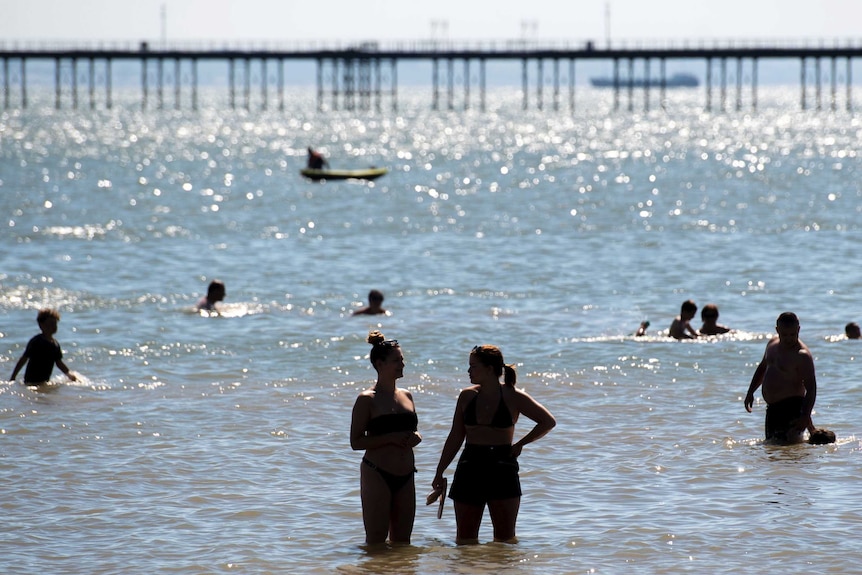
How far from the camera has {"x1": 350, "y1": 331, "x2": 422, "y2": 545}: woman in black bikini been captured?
28.4 ft

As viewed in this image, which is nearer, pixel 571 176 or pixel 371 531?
pixel 371 531

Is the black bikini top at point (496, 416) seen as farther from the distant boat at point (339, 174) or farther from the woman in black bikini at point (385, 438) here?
the distant boat at point (339, 174)

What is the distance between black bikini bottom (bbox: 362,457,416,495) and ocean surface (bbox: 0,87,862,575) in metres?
0.69

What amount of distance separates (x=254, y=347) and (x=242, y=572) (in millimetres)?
9604

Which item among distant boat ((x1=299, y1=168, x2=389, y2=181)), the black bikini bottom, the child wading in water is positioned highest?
distant boat ((x1=299, y1=168, x2=389, y2=181))

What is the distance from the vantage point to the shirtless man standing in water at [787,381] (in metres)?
11.8

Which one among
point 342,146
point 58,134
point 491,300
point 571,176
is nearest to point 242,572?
point 491,300

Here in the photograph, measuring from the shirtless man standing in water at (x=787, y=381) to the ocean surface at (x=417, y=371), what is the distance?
0.94 ft

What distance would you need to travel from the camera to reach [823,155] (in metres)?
73.3

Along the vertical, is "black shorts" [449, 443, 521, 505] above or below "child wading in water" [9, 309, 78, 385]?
below

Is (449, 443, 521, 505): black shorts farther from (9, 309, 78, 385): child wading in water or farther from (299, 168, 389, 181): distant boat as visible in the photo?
(299, 168, 389, 181): distant boat

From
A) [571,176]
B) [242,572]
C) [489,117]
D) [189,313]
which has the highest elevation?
[489,117]

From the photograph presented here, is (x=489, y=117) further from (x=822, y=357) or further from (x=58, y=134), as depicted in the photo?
(x=822, y=357)

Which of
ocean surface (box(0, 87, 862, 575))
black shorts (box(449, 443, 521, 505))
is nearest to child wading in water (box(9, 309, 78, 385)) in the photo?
ocean surface (box(0, 87, 862, 575))
